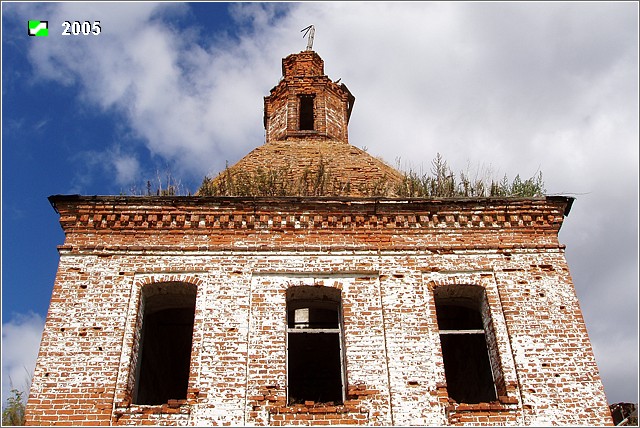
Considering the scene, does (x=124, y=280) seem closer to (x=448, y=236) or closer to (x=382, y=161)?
(x=448, y=236)

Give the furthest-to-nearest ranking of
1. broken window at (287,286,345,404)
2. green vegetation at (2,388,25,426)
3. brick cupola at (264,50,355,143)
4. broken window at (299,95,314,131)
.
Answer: broken window at (299,95,314,131) < brick cupola at (264,50,355,143) < broken window at (287,286,345,404) < green vegetation at (2,388,25,426)

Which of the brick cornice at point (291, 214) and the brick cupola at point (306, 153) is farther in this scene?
the brick cupola at point (306, 153)

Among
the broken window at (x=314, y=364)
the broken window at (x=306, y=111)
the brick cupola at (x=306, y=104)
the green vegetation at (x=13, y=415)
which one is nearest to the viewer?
the green vegetation at (x=13, y=415)

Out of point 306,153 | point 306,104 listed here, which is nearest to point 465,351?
point 306,153

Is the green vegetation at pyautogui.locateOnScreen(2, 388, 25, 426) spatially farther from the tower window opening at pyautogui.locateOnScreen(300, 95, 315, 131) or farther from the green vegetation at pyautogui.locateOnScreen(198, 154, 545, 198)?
the tower window opening at pyautogui.locateOnScreen(300, 95, 315, 131)

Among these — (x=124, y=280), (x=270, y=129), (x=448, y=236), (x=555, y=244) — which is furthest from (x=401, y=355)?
(x=270, y=129)

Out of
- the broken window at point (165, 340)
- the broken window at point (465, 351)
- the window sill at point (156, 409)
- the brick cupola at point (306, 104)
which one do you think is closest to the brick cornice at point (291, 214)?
the broken window at point (165, 340)

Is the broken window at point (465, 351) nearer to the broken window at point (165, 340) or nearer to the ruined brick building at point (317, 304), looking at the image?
the ruined brick building at point (317, 304)

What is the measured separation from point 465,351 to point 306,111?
24.2 feet

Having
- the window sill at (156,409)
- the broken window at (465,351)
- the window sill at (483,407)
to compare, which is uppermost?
the broken window at (465,351)

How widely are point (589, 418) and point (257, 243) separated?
5.01 m

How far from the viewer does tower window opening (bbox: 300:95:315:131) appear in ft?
53.4

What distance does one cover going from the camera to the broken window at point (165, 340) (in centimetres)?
970

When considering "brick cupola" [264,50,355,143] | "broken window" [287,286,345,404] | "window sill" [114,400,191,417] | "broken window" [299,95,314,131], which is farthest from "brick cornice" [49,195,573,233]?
Answer: "broken window" [299,95,314,131]
